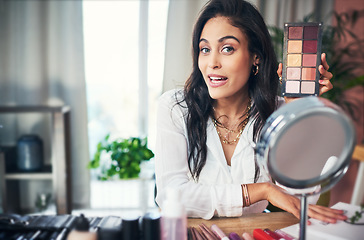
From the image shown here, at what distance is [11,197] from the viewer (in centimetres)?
202

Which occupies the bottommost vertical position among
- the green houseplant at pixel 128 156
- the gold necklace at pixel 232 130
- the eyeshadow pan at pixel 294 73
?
the green houseplant at pixel 128 156

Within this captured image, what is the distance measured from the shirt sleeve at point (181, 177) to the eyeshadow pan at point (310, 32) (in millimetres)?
369

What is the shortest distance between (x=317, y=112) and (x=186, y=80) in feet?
1.78

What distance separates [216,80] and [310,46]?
25 cm

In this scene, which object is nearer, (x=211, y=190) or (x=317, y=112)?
(x=317, y=112)

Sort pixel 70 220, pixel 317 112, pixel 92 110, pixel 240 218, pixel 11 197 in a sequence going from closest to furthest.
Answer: pixel 317 112
pixel 70 220
pixel 240 218
pixel 11 197
pixel 92 110

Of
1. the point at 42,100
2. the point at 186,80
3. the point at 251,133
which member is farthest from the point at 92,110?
the point at 251,133

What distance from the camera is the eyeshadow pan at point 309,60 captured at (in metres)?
0.64

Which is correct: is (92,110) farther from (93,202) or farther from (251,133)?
(251,133)

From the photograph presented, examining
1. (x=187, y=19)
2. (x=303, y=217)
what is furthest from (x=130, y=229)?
(x=187, y=19)

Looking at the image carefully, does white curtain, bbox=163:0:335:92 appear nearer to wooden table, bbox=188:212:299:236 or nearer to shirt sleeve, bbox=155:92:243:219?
shirt sleeve, bbox=155:92:243:219

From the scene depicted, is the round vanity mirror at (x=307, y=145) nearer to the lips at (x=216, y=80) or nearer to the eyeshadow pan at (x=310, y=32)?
the eyeshadow pan at (x=310, y=32)

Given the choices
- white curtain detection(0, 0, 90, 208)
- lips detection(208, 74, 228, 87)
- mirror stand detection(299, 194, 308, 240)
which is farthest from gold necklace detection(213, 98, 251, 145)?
A: white curtain detection(0, 0, 90, 208)

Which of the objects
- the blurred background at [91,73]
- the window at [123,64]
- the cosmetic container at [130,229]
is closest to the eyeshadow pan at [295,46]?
the cosmetic container at [130,229]
